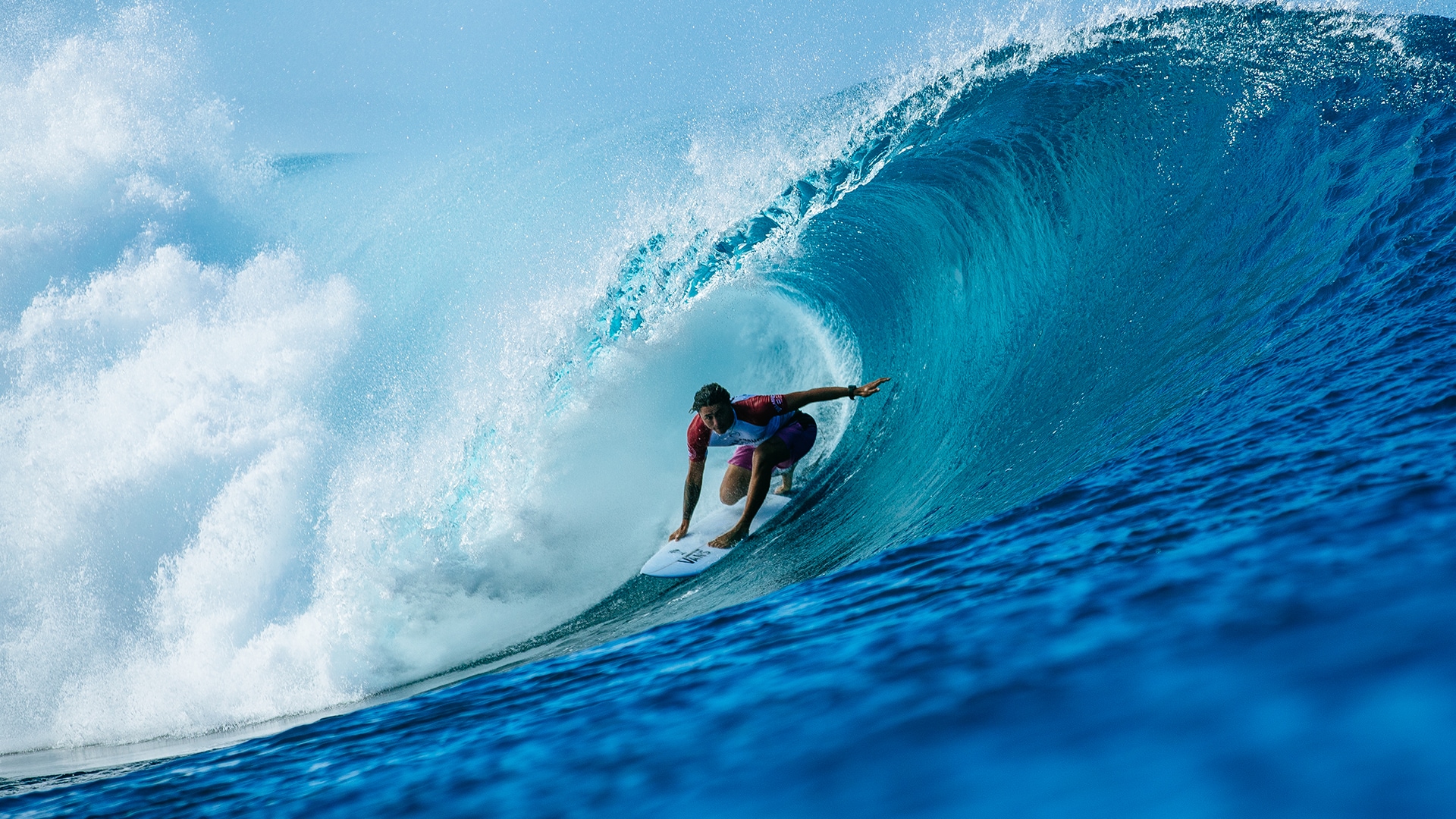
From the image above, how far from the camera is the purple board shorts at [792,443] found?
19.0ft

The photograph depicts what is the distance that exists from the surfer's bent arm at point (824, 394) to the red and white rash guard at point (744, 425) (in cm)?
6

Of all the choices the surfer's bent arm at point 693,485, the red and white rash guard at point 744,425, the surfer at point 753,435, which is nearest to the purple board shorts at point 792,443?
the surfer at point 753,435

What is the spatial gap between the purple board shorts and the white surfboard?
28 cm

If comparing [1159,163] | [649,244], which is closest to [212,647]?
[649,244]

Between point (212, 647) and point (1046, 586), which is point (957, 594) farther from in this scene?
point (212, 647)

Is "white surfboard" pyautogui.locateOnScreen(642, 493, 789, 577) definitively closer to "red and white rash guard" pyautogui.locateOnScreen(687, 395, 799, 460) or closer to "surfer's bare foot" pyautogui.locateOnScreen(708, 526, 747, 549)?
"surfer's bare foot" pyautogui.locateOnScreen(708, 526, 747, 549)

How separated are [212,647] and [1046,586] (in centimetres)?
686

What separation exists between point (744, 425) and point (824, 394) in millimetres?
548

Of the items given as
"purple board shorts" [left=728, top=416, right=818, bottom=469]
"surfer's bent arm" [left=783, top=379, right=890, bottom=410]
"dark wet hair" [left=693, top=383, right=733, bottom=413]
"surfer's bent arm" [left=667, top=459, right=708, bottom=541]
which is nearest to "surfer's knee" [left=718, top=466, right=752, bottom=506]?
"purple board shorts" [left=728, top=416, right=818, bottom=469]

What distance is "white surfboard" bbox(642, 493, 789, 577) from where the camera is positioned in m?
5.37

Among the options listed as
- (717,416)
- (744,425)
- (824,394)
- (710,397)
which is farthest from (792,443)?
(710,397)

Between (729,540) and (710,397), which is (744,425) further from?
(729,540)

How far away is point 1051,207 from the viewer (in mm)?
7270

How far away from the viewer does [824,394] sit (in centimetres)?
531
